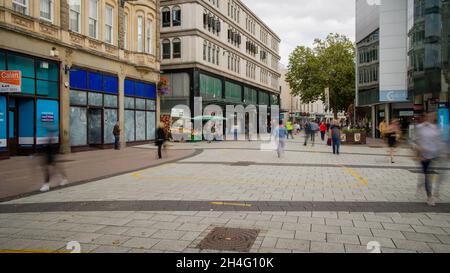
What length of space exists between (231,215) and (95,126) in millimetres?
18200

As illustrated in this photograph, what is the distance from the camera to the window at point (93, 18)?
72.6ft

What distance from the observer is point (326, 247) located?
4.77m

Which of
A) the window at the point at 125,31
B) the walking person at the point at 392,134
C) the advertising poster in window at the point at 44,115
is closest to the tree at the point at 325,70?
the window at the point at 125,31

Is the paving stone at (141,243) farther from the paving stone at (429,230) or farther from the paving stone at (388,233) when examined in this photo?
the paving stone at (429,230)

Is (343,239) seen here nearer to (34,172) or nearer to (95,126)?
(34,172)

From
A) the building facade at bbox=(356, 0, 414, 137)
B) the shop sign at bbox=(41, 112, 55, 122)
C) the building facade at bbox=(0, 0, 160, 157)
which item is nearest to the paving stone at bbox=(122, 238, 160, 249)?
the building facade at bbox=(0, 0, 160, 157)

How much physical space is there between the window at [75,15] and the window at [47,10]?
1476 millimetres

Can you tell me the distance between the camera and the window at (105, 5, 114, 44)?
933 inches

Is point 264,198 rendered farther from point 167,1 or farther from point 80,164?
point 167,1

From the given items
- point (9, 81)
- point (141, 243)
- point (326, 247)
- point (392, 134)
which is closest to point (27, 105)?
point (9, 81)

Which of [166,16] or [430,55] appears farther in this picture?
[166,16]

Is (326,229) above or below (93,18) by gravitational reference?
below
